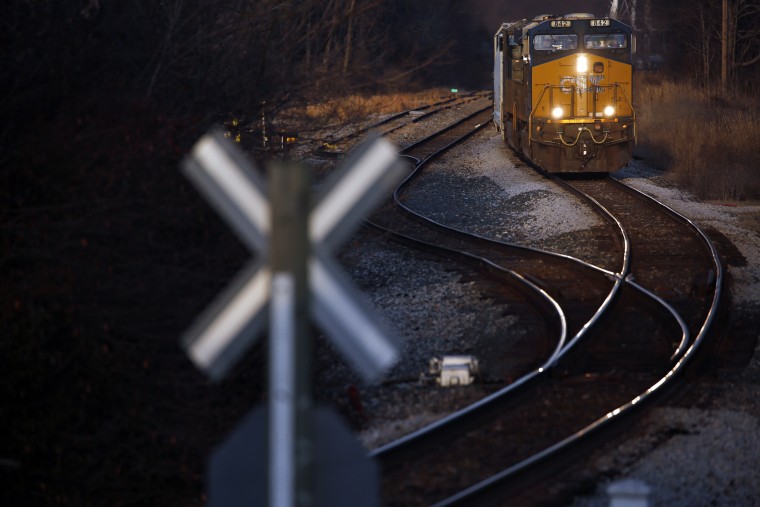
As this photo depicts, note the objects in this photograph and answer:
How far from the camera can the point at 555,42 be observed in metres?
21.2

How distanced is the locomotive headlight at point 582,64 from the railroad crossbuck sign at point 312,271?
1910cm

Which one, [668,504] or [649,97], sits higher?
[668,504]

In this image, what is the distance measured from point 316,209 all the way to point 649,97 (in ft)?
118

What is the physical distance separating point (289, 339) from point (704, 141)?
23.9 m

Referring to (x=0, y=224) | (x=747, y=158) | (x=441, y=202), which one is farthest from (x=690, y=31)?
(x=0, y=224)

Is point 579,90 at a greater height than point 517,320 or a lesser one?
greater

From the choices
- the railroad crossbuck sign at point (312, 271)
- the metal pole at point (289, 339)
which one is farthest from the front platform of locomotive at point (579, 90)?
the metal pole at point (289, 339)

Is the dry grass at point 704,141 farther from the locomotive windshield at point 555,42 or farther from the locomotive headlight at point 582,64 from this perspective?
the locomotive windshield at point 555,42

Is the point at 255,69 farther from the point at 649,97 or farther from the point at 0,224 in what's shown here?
the point at 649,97

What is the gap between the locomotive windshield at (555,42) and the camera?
21.2 metres

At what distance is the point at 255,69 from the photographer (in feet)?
31.4

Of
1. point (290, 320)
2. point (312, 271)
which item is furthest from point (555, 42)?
point (290, 320)

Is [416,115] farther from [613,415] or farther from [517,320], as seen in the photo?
[613,415]

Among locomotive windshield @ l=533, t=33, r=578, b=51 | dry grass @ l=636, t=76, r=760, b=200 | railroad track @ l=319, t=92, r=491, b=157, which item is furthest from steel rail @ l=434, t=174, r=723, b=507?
railroad track @ l=319, t=92, r=491, b=157
